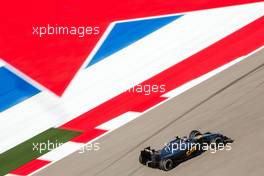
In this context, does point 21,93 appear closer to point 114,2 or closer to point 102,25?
point 102,25

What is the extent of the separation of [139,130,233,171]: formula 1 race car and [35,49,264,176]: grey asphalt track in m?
0.16

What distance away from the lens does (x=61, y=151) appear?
1441cm

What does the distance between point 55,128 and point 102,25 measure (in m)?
5.32

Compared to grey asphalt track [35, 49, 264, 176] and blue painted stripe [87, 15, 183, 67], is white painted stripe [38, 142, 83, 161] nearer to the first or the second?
grey asphalt track [35, 49, 264, 176]

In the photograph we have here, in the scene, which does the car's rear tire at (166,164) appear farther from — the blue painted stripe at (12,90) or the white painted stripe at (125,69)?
the blue painted stripe at (12,90)

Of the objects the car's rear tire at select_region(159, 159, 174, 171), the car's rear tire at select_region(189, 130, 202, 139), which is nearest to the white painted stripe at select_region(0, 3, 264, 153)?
the car's rear tire at select_region(189, 130, 202, 139)

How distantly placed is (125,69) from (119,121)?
2966 millimetres

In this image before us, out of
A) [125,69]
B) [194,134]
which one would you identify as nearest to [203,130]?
[194,134]

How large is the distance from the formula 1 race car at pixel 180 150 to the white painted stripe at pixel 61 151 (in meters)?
2.82

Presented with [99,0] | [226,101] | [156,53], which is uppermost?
[99,0]

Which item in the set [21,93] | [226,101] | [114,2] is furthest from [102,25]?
[226,101]

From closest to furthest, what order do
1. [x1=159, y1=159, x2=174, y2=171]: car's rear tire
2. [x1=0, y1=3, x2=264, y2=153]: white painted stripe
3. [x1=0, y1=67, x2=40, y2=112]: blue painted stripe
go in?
[x1=159, y1=159, x2=174, y2=171]: car's rear tire
[x1=0, y1=3, x2=264, y2=153]: white painted stripe
[x1=0, y1=67, x2=40, y2=112]: blue painted stripe

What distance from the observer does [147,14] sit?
19.2m

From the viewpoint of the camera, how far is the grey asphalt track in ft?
37.5
